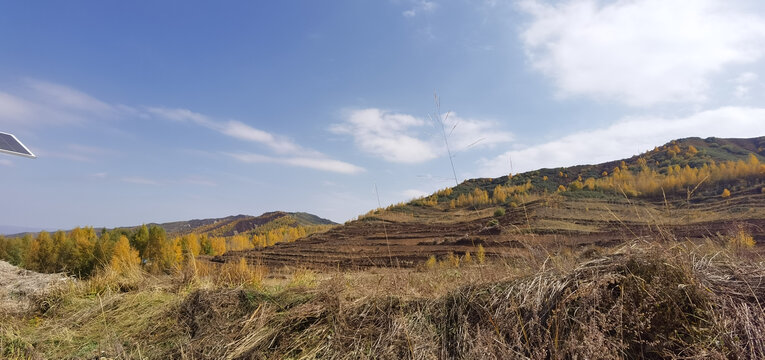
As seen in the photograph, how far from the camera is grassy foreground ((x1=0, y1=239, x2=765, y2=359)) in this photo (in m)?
1.89

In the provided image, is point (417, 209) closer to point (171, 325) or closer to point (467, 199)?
point (467, 199)

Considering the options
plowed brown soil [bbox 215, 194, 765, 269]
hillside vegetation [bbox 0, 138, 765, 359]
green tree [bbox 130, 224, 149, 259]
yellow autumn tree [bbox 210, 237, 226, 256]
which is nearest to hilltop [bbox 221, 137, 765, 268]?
plowed brown soil [bbox 215, 194, 765, 269]

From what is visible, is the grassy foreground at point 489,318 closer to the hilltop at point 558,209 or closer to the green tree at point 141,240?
the hilltop at point 558,209

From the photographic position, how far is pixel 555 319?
80.4 inches

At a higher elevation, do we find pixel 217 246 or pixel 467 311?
pixel 467 311

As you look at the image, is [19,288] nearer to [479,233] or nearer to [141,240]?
[141,240]

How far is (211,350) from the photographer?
2686 mm

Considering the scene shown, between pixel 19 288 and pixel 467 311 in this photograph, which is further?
pixel 19 288

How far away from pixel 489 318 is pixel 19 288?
7.19 meters

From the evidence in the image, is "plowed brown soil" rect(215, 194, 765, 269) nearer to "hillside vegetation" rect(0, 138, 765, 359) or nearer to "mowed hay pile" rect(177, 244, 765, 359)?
"hillside vegetation" rect(0, 138, 765, 359)

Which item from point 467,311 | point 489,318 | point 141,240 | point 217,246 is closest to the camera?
point 489,318

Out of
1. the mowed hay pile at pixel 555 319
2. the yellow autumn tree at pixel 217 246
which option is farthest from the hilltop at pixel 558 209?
the yellow autumn tree at pixel 217 246

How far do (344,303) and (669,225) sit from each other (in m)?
2.67

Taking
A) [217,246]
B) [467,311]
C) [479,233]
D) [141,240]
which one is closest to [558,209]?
[479,233]
